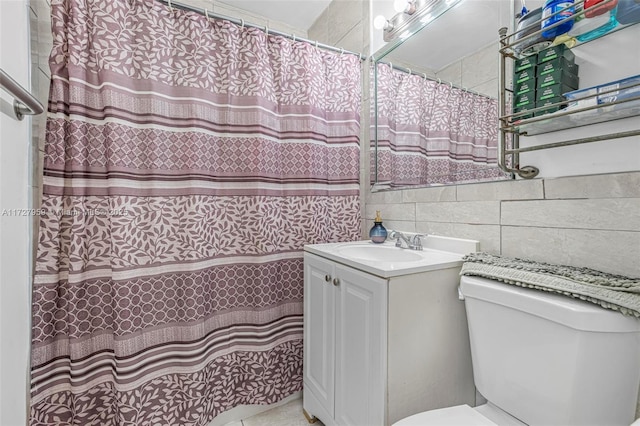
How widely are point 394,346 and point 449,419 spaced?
0.23 metres

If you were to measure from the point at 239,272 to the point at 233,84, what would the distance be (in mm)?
915

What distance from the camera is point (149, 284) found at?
49.0 inches

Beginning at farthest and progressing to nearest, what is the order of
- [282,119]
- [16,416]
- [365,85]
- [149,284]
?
[365,85], [282,119], [149,284], [16,416]

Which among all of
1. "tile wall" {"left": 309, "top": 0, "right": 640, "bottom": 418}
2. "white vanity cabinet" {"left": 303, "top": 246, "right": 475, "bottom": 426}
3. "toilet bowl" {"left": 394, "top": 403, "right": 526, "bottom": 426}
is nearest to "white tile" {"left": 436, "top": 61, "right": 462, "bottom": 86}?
"tile wall" {"left": 309, "top": 0, "right": 640, "bottom": 418}

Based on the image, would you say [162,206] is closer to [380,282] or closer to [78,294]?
[78,294]

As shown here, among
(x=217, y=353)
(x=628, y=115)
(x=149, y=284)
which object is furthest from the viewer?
(x=217, y=353)

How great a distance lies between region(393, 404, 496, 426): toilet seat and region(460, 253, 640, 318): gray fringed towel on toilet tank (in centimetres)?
40

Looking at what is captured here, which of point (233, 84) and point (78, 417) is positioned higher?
point (233, 84)

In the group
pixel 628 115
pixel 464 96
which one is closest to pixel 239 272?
pixel 464 96

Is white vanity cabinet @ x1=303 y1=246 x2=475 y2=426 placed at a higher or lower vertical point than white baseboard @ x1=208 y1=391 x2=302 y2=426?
higher

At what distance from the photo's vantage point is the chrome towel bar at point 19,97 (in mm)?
669

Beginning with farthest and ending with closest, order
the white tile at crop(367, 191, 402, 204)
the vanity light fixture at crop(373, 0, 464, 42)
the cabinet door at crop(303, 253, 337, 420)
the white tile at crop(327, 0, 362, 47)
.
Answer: the white tile at crop(327, 0, 362, 47) → the white tile at crop(367, 191, 402, 204) → the vanity light fixture at crop(373, 0, 464, 42) → the cabinet door at crop(303, 253, 337, 420)

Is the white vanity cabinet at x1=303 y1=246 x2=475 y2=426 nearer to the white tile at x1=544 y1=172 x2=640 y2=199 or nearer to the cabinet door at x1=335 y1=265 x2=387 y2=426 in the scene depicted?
the cabinet door at x1=335 y1=265 x2=387 y2=426

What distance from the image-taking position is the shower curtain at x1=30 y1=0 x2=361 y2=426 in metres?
1.12
